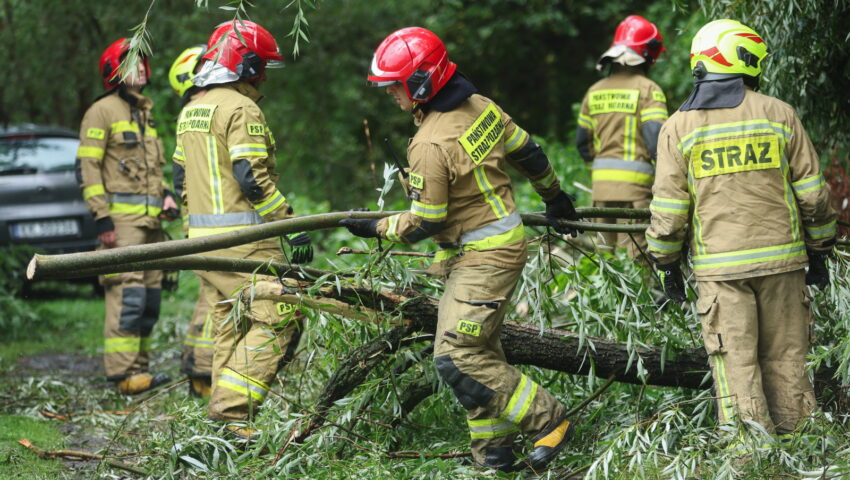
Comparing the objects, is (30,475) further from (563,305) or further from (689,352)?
(689,352)

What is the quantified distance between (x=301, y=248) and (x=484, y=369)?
1.33m

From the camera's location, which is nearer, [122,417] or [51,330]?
[122,417]

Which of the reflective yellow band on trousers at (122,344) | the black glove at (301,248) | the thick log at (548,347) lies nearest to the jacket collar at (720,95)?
the thick log at (548,347)

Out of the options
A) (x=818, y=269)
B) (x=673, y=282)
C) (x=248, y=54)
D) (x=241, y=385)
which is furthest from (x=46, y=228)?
(x=818, y=269)

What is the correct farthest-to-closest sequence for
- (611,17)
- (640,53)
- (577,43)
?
(577,43) → (611,17) → (640,53)

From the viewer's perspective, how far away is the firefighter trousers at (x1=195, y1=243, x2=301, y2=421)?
4.88m

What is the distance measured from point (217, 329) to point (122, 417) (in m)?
1.16

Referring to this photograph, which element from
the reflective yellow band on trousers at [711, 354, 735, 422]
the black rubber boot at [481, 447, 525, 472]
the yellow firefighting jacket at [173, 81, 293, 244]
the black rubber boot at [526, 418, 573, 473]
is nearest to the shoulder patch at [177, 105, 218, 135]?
the yellow firefighting jacket at [173, 81, 293, 244]

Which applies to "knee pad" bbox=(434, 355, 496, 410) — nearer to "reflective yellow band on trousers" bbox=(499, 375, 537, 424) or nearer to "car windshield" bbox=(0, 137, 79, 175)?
"reflective yellow band on trousers" bbox=(499, 375, 537, 424)

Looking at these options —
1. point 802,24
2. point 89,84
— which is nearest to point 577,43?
point 89,84

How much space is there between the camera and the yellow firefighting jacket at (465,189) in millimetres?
4129

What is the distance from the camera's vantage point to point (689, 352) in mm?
4641

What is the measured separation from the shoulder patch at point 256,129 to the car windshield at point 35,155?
4705 millimetres

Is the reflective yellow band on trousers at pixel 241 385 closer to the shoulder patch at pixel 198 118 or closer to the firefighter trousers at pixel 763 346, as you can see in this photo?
the shoulder patch at pixel 198 118
